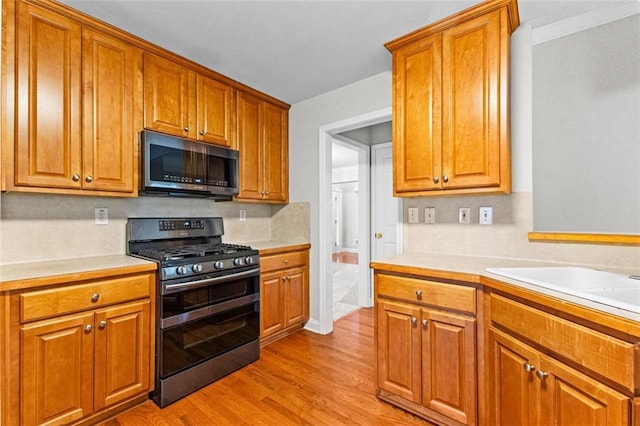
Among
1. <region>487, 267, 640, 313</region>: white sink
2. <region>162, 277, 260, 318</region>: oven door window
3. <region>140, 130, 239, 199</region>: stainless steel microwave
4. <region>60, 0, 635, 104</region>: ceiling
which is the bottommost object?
<region>162, 277, 260, 318</region>: oven door window

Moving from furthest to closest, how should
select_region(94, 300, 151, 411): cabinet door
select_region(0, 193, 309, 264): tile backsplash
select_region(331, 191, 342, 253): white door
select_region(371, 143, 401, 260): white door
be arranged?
select_region(331, 191, 342, 253): white door < select_region(371, 143, 401, 260): white door < select_region(0, 193, 309, 264): tile backsplash < select_region(94, 300, 151, 411): cabinet door

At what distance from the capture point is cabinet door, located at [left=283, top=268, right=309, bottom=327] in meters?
2.94

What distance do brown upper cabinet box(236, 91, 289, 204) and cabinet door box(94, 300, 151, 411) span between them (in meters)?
1.37

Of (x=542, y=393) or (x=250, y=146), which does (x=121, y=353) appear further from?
(x=542, y=393)

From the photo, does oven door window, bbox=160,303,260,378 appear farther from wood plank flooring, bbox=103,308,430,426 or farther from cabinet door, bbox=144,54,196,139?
cabinet door, bbox=144,54,196,139

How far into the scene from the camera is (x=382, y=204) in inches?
150

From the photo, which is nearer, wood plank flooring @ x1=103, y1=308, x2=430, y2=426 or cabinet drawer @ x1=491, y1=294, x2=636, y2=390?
cabinet drawer @ x1=491, y1=294, x2=636, y2=390

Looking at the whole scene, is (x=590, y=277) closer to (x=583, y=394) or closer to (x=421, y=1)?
(x=583, y=394)

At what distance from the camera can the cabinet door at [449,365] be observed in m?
1.59

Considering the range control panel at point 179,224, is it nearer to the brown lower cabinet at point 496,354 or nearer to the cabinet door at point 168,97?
the cabinet door at point 168,97

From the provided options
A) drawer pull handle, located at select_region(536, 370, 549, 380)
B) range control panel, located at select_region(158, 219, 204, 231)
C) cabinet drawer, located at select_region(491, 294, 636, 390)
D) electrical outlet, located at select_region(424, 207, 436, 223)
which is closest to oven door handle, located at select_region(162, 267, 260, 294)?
range control panel, located at select_region(158, 219, 204, 231)

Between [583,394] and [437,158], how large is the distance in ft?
4.57

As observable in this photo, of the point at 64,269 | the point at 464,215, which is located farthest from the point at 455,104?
the point at 64,269

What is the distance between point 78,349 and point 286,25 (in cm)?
Answer: 229
